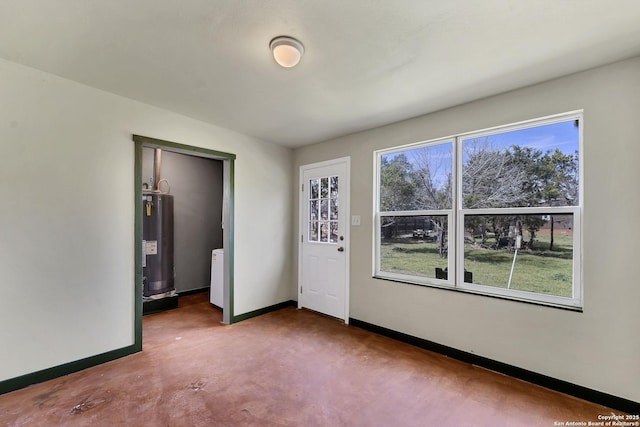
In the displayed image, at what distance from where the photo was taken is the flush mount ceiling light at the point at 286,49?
175cm

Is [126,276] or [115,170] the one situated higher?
[115,170]

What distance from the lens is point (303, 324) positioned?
354 centimetres

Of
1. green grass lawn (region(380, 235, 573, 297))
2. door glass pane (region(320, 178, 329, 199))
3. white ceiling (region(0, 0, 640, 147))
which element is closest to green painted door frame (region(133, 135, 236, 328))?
white ceiling (region(0, 0, 640, 147))

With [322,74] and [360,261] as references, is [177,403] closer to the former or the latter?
[360,261]

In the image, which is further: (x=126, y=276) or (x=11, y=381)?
(x=126, y=276)

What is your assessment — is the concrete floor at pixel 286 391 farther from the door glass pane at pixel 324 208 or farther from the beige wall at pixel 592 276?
the door glass pane at pixel 324 208

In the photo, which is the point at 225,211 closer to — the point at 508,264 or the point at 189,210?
the point at 189,210

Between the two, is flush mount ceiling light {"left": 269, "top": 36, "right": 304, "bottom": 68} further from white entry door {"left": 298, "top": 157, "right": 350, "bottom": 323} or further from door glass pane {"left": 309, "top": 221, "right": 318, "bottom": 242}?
door glass pane {"left": 309, "top": 221, "right": 318, "bottom": 242}

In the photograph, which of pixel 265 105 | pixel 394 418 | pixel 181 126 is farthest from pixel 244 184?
pixel 394 418

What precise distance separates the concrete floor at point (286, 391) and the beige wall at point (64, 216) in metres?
0.35

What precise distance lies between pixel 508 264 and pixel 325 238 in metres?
2.18

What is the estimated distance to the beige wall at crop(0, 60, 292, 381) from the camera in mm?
2105

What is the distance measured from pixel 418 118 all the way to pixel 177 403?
3.36 m

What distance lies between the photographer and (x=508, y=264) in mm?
2521
